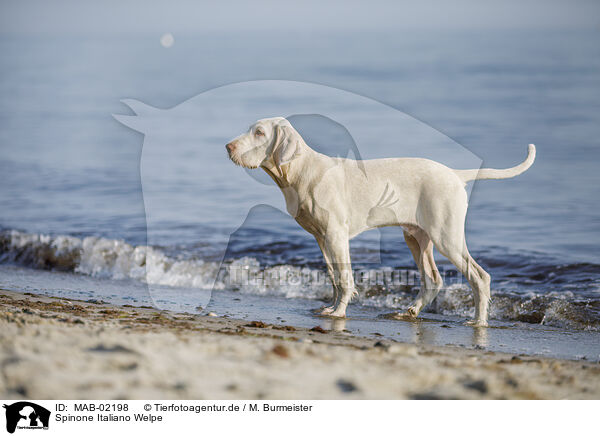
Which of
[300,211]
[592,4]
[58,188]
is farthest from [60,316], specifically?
[592,4]

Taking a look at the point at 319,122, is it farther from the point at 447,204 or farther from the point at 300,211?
the point at 447,204

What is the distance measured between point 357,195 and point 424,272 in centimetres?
108

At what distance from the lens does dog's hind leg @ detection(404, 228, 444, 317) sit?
615 centimetres

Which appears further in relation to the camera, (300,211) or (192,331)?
(300,211)

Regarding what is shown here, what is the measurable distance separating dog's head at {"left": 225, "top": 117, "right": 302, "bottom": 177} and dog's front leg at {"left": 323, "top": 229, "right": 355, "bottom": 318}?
0.79 meters

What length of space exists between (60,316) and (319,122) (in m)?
2.94

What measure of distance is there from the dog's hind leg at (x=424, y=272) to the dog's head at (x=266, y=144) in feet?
4.79
